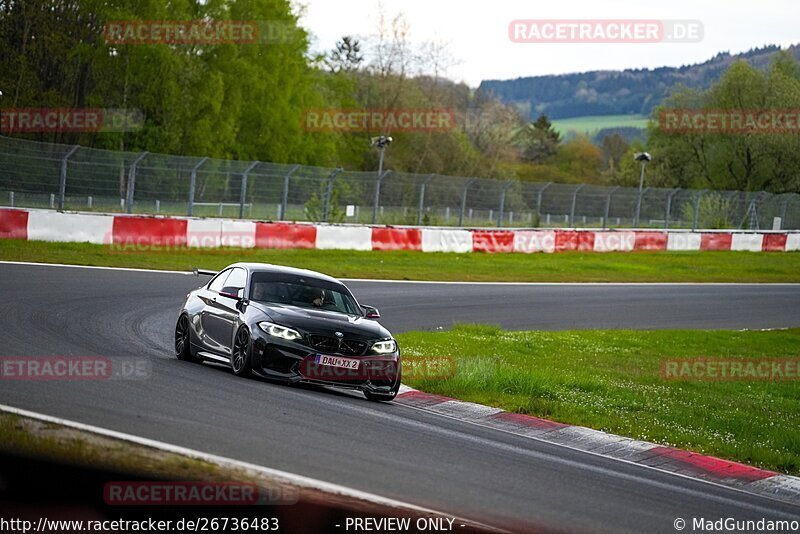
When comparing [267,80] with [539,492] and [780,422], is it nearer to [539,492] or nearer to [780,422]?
[780,422]

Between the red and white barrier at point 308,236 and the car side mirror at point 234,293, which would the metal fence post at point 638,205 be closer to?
the red and white barrier at point 308,236

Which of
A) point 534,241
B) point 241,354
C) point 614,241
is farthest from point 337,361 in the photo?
point 614,241

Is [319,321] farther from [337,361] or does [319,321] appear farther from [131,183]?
[131,183]

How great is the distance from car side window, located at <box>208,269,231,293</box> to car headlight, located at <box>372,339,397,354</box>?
A: 2.34m

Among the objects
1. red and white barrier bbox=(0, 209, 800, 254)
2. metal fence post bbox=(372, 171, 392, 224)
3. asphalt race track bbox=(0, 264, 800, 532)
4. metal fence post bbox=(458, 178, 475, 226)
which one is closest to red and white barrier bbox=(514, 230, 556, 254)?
red and white barrier bbox=(0, 209, 800, 254)

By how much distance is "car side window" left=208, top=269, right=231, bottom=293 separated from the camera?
13.1 meters

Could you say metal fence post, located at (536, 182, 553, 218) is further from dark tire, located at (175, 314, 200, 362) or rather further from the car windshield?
dark tire, located at (175, 314, 200, 362)

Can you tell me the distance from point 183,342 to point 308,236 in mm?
17742

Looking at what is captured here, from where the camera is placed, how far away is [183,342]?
12969 millimetres

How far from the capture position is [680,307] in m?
26.9

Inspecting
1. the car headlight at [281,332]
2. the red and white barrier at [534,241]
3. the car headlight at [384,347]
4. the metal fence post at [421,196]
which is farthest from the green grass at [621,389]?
the metal fence post at [421,196]

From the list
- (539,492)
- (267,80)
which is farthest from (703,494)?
(267,80)

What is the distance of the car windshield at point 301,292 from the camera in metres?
12.3

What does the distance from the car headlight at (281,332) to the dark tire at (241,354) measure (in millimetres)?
285
